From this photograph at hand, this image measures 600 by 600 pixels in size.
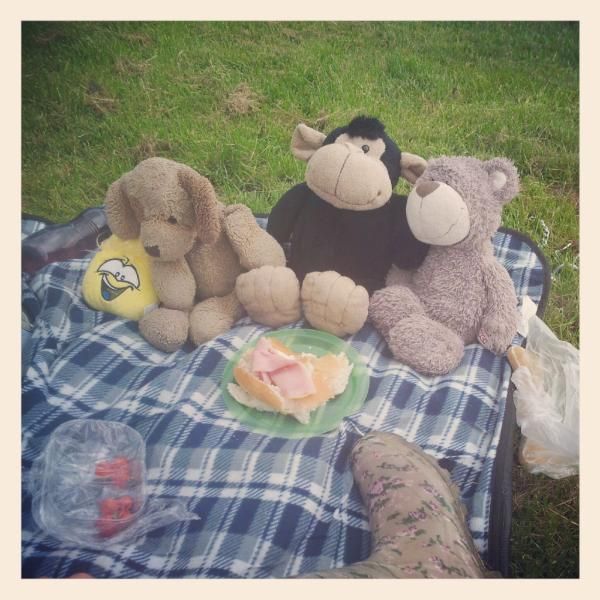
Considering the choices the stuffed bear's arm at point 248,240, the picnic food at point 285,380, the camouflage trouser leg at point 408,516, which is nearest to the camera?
the camouflage trouser leg at point 408,516

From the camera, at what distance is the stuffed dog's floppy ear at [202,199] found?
114 centimetres

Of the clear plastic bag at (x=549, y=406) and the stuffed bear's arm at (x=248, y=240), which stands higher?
the stuffed bear's arm at (x=248, y=240)

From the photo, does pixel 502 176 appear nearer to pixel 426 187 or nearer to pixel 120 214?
pixel 426 187

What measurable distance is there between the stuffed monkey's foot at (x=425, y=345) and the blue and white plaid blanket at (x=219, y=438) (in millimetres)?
19

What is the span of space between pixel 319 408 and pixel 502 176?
0.49 meters

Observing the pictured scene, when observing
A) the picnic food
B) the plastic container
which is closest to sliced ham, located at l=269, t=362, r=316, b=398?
the picnic food

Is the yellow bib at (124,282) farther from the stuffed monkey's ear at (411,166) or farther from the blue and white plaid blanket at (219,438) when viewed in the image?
the stuffed monkey's ear at (411,166)

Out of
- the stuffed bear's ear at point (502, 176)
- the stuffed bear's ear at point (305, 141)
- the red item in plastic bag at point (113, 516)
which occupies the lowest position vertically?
the red item in plastic bag at point (113, 516)

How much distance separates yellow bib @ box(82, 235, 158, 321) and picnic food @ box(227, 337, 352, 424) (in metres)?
0.22

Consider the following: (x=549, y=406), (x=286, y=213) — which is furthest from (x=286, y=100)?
(x=549, y=406)

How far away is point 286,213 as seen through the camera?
128 cm

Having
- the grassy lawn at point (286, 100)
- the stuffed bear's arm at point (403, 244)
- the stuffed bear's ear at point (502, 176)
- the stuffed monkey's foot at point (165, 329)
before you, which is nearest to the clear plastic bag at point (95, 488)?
the stuffed monkey's foot at point (165, 329)

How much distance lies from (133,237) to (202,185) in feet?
0.58

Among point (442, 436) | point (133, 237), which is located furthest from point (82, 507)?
point (442, 436)
